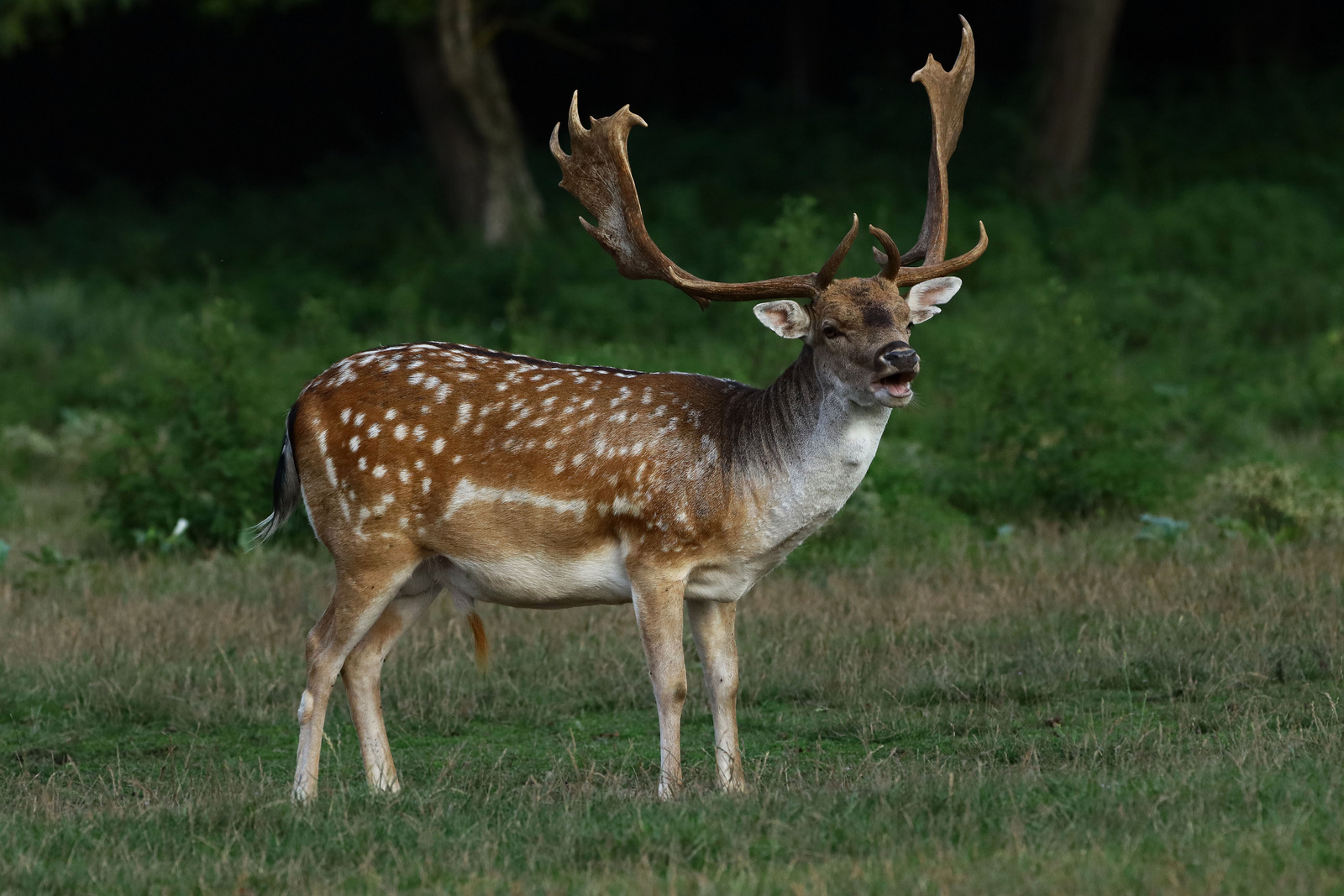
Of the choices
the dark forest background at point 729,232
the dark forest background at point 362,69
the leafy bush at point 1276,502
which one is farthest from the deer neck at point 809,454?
the dark forest background at point 362,69

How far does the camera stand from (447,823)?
5.90 m

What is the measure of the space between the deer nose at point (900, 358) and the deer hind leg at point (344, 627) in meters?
2.03

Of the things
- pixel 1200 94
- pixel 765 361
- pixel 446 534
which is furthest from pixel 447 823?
pixel 1200 94

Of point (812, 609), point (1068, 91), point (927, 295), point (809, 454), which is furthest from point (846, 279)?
point (1068, 91)

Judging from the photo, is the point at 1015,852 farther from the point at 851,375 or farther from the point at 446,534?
the point at 446,534

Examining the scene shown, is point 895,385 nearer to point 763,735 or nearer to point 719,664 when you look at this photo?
point 719,664

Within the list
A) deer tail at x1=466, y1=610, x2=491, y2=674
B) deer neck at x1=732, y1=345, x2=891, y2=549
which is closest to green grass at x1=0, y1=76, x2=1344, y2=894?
deer tail at x1=466, y1=610, x2=491, y2=674

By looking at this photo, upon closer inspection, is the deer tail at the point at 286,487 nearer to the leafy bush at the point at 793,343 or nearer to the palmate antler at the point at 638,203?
the palmate antler at the point at 638,203

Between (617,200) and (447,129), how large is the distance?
44.0ft

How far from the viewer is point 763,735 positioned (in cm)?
774

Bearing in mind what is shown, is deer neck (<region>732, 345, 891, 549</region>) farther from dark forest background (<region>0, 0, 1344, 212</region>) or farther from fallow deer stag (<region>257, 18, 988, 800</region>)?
dark forest background (<region>0, 0, 1344, 212</region>)

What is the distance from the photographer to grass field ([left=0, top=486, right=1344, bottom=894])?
5.28 metres

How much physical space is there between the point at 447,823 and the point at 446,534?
135cm

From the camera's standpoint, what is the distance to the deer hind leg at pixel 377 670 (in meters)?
7.02
